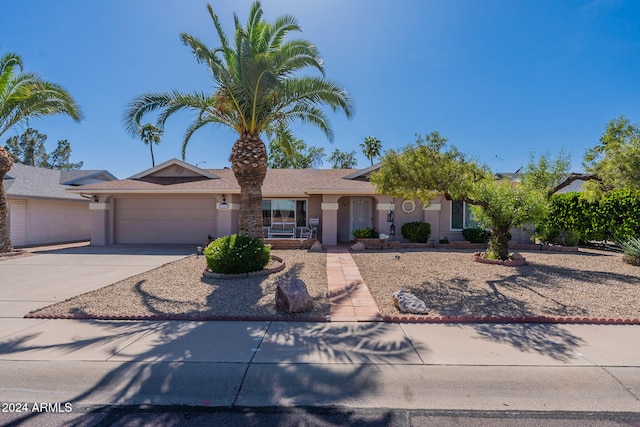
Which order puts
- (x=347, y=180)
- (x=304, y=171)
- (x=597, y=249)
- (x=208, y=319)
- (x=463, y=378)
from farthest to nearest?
1. (x=304, y=171)
2. (x=347, y=180)
3. (x=597, y=249)
4. (x=208, y=319)
5. (x=463, y=378)

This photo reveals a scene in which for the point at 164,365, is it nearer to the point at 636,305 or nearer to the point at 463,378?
the point at 463,378

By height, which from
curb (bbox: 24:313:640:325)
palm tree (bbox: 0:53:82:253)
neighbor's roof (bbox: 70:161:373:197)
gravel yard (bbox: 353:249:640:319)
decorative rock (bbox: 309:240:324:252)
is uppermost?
palm tree (bbox: 0:53:82:253)

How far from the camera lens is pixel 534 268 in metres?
10.1

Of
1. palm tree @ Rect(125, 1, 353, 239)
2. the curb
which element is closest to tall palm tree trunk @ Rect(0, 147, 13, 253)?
palm tree @ Rect(125, 1, 353, 239)

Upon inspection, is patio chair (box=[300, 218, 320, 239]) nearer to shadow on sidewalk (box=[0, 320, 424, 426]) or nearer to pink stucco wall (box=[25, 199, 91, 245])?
shadow on sidewalk (box=[0, 320, 424, 426])

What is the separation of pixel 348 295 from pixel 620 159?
853 centimetres

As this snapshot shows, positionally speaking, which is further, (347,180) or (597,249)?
(347,180)

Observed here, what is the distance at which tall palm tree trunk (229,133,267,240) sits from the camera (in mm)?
10008

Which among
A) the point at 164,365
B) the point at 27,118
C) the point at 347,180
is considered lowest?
the point at 164,365

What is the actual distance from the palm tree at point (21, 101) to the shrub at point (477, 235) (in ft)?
62.1

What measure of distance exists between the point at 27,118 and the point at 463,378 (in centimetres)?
1851

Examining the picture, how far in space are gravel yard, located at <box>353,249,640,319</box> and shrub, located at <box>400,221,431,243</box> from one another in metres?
2.79

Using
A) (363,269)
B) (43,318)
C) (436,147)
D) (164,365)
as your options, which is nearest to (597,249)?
(436,147)

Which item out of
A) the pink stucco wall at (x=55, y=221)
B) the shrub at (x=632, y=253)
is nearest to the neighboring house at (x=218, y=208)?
the pink stucco wall at (x=55, y=221)
